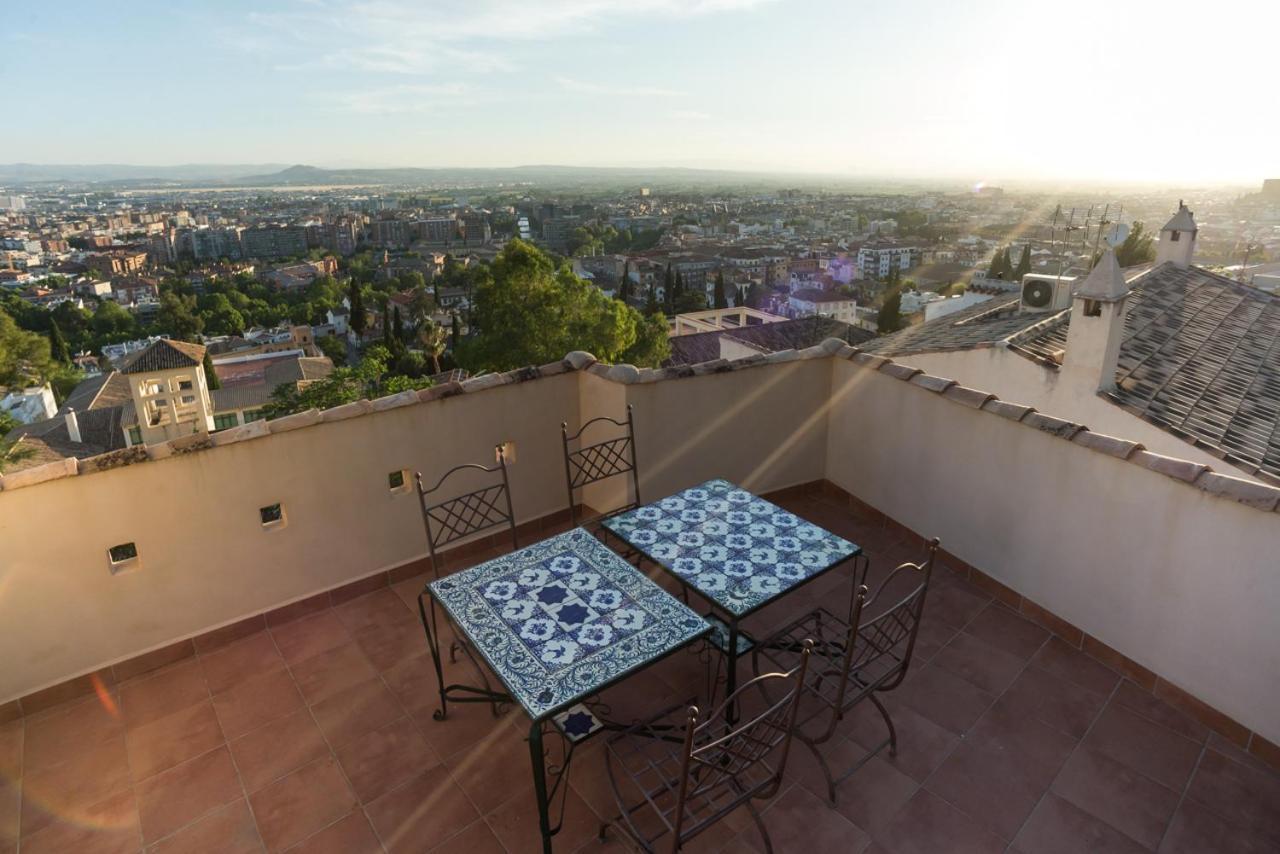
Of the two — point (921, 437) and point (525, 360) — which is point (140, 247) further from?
point (921, 437)

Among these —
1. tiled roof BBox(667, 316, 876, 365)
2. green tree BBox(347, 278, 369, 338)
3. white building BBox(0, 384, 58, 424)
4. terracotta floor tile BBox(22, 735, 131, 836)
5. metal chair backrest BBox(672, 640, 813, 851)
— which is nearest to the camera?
metal chair backrest BBox(672, 640, 813, 851)

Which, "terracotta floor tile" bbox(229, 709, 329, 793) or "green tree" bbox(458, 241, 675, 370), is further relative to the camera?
"green tree" bbox(458, 241, 675, 370)

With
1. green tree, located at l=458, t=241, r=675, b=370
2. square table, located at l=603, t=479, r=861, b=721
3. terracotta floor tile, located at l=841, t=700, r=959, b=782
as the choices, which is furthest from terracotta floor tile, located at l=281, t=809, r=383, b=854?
green tree, located at l=458, t=241, r=675, b=370

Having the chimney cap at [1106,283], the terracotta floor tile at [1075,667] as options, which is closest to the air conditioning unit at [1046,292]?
the chimney cap at [1106,283]

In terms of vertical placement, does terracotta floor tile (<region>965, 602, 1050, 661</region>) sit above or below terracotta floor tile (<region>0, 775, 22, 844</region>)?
above

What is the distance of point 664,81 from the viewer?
180 feet

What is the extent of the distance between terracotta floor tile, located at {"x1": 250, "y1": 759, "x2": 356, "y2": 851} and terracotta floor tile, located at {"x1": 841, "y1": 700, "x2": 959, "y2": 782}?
190 centimetres

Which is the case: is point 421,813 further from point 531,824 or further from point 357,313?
point 357,313

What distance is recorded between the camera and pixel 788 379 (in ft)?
14.2

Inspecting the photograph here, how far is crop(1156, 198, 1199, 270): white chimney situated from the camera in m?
9.46

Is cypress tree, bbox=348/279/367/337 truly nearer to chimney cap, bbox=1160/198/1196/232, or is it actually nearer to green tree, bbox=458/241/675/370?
green tree, bbox=458/241/675/370

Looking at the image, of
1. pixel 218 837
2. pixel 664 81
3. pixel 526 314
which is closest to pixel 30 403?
pixel 526 314

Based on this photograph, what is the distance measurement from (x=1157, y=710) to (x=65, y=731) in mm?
4473

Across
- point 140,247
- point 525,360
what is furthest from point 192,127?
point 525,360
